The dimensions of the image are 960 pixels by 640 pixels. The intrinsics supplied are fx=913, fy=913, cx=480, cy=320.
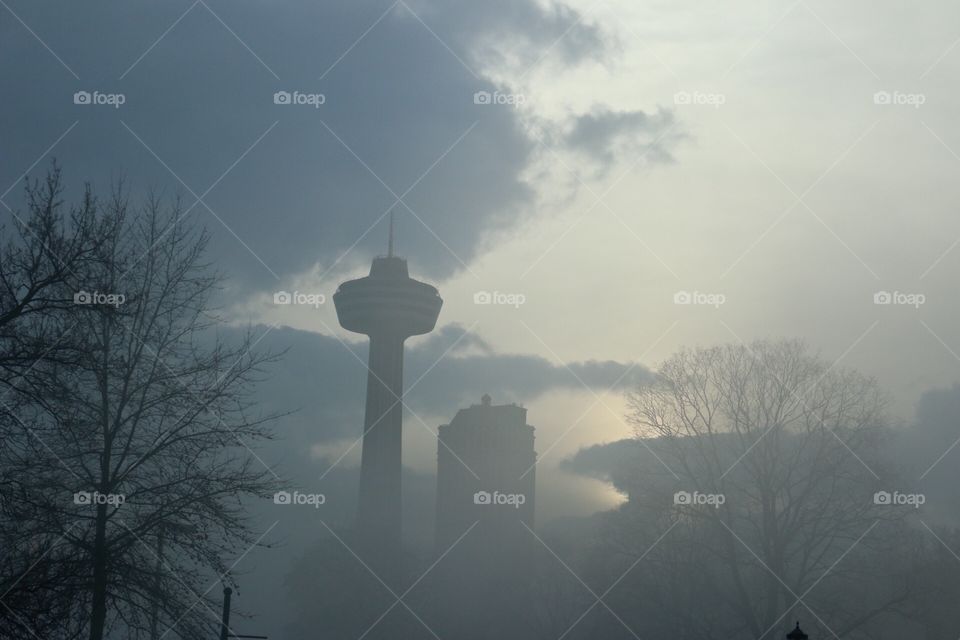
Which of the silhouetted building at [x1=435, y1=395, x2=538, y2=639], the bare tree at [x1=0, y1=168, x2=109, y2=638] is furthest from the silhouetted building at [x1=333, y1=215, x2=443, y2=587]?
the bare tree at [x1=0, y1=168, x2=109, y2=638]

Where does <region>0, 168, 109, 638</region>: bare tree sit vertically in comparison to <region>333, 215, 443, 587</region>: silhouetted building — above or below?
below

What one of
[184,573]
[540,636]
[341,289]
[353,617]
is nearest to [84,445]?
[184,573]

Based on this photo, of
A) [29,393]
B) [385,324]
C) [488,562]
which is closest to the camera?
[29,393]

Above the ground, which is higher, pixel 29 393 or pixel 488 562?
pixel 488 562

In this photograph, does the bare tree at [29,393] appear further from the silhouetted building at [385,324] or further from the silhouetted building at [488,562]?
the silhouetted building at [385,324]

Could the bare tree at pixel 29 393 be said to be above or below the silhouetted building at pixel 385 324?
below

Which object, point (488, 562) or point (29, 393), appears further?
point (488, 562)

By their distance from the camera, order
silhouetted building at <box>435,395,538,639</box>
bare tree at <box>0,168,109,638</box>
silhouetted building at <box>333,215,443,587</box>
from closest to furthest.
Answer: bare tree at <box>0,168,109,638</box> → silhouetted building at <box>435,395,538,639</box> → silhouetted building at <box>333,215,443,587</box>

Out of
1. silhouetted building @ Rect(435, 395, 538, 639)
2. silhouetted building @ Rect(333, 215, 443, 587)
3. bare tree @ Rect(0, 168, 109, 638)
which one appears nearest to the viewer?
bare tree @ Rect(0, 168, 109, 638)

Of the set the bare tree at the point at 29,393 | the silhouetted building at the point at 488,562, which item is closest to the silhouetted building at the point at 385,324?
the silhouetted building at the point at 488,562

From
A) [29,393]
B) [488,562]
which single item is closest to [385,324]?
[488,562]

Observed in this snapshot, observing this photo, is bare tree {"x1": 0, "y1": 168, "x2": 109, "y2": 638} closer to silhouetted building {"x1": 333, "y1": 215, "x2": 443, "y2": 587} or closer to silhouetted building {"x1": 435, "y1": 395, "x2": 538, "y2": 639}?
silhouetted building {"x1": 435, "y1": 395, "x2": 538, "y2": 639}

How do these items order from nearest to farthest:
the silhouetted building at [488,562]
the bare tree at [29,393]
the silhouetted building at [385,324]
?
the bare tree at [29,393] < the silhouetted building at [488,562] < the silhouetted building at [385,324]

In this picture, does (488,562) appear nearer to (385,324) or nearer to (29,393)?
(385,324)
